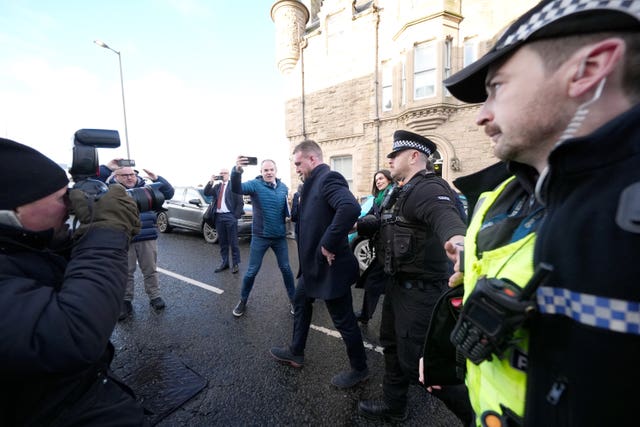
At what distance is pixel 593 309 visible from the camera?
58 centimetres

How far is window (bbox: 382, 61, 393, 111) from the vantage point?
36.0 ft

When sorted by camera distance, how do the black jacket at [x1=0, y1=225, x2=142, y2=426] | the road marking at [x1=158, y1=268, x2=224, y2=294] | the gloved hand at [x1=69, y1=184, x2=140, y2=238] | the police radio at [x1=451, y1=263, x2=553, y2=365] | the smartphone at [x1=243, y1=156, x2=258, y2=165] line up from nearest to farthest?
1. the police radio at [x1=451, y1=263, x2=553, y2=365]
2. the black jacket at [x1=0, y1=225, x2=142, y2=426]
3. the gloved hand at [x1=69, y1=184, x2=140, y2=238]
4. the smartphone at [x1=243, y1=156, x2=258, y2=165]
5. the road marking at [x1=158, y1=268, x2=224, y2=294]

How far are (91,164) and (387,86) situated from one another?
11522 millimetres

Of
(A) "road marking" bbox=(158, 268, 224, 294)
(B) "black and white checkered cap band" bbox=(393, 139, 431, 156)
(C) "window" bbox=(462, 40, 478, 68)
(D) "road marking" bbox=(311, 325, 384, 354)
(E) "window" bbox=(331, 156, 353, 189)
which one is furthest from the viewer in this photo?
(E) "window" bbox=(331, 156, 353, 189)

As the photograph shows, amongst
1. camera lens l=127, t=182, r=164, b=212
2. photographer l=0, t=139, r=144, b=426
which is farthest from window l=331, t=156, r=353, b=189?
photographer l=0, t=139, r=144, b=426

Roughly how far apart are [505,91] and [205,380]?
2.94 meters

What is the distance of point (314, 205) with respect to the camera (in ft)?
8.25

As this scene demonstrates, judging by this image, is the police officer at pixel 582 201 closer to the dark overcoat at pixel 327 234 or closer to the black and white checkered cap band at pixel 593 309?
the black and white checkered cap band at pixel 593 309

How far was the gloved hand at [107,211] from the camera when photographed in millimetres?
1095

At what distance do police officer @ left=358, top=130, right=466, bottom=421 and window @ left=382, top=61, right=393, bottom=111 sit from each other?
993 cm

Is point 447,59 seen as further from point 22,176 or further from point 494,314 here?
point 22,176

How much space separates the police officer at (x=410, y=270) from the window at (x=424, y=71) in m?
9.13

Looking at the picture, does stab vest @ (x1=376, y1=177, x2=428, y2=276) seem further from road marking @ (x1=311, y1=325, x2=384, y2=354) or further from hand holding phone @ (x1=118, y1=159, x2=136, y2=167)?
hand holding phone @ (x1=118, y1=159, x2=136, y2=167)

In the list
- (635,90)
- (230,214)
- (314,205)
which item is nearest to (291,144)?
(230,214)
